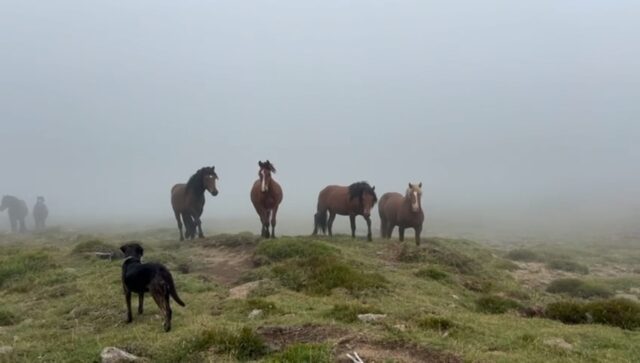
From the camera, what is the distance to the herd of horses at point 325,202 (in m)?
22.2

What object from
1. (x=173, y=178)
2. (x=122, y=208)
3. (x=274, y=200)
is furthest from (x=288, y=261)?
(x=173, y=178)

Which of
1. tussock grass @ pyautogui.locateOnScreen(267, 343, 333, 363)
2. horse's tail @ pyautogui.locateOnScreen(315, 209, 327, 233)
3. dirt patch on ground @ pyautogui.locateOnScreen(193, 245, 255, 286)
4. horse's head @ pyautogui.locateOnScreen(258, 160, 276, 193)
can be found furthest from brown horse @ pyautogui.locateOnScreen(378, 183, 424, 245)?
tussock grass @ pyautogui.locateOnScreen(267, 343, 333, 363)

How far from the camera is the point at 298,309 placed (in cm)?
1177

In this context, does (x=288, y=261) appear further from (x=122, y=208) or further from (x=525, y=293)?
(x=122, y=208)

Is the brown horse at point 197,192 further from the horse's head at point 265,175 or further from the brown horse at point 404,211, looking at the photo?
the brown horse at point 404,211

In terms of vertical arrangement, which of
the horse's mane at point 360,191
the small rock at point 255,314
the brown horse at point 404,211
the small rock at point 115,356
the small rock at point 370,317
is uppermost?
the horse's mane at point 360,191

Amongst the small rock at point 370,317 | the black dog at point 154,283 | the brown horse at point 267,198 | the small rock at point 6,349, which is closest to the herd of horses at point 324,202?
the brown horse at point 267,198

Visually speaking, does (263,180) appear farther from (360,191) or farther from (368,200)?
(368,200)

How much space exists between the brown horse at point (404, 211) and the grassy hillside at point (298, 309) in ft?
5.13

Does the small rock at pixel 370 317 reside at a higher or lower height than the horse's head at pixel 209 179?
lower

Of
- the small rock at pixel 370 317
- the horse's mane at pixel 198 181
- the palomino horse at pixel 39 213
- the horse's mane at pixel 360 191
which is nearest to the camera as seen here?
the small rock at pixel 370 317

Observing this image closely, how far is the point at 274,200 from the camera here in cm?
2223

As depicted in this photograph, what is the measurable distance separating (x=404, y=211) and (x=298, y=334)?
14429 millimetres

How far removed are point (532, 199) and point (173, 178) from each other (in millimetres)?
111970
